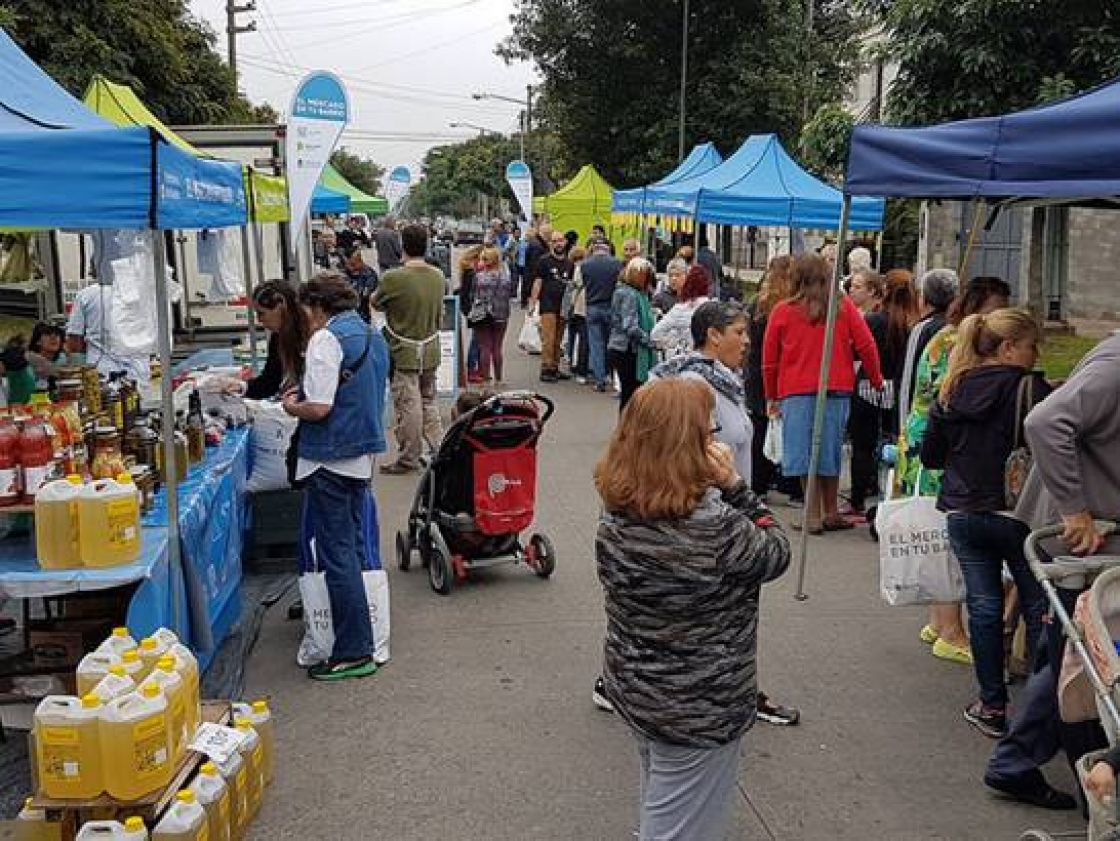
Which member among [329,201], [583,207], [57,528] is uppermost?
[583,207]

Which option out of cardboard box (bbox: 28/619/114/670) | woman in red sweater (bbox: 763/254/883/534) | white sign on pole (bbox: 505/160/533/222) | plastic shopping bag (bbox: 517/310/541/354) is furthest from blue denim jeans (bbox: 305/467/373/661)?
white sign on pole (bbox: 505/160/533/222)

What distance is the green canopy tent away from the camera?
2461 cm

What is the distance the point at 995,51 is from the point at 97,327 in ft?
Result: 27.7

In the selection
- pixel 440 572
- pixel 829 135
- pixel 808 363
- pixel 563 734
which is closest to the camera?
pixel 563 734

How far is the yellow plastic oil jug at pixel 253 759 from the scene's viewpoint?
4141 mm

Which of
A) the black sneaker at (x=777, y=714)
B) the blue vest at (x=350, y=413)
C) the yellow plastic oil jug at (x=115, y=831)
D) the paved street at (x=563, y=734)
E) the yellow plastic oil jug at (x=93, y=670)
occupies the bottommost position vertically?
the paved street at (x=563, y=734)

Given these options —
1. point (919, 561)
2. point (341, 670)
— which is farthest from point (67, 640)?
point (919, 561)

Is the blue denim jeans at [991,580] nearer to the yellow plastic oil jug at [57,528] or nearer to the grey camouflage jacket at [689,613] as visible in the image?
the grey camouflage jacket at [689,613]

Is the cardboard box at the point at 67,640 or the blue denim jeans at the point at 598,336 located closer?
the cardboard box at the point at 67,640

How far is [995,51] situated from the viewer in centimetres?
1098

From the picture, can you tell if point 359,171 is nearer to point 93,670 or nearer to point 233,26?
point 233,26

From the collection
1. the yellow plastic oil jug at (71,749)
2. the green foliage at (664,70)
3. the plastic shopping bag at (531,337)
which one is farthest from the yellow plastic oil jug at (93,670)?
the green foliage at (664,70)

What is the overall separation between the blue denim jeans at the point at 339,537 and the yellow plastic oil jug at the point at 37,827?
185 centimetres

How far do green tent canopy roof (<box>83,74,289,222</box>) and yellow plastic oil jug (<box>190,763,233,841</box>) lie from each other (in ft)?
16.5
